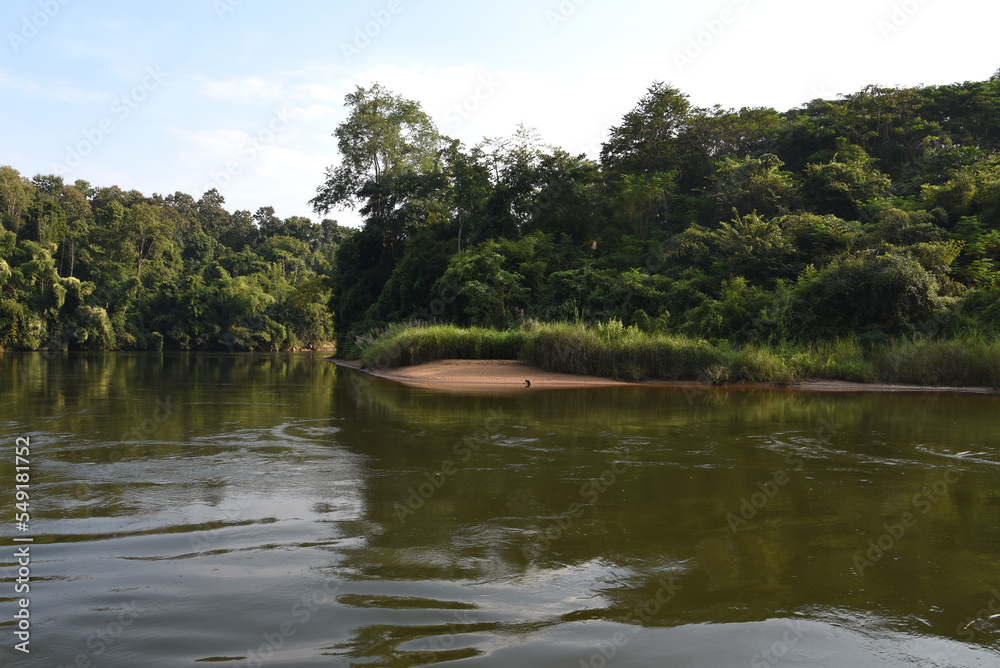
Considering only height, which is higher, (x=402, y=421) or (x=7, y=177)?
(x=7, y=177)

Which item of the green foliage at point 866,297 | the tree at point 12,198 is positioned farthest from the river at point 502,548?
the tree at point 12,198

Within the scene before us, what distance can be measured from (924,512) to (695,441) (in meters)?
2.96

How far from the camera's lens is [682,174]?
34562 mm

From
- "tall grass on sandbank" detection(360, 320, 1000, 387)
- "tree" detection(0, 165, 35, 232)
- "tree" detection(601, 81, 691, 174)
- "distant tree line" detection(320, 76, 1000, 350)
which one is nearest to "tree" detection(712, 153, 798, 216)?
"distant tree line" detection(320, 76, 1000, 350)

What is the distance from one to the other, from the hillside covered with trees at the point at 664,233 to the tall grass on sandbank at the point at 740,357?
150 centimetres

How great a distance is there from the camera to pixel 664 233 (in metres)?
30.0

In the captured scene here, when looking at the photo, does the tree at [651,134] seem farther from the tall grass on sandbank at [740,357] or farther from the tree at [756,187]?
the tall grass on sandbank at [740,357]

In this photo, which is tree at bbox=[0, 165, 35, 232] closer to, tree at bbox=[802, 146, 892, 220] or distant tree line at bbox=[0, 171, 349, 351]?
distant tree line at bbox=[0, 171, 349, 351]

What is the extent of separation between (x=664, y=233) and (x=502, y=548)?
28.2 m

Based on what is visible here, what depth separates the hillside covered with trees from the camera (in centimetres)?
1928

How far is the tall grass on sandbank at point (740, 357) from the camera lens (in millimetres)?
14938

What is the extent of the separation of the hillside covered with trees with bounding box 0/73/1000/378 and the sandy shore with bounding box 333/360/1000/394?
9.72ft

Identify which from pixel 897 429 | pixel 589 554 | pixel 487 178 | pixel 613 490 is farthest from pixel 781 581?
pixel 487 178

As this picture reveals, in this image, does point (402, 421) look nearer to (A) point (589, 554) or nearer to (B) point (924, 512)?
(A) point (589, 554)
